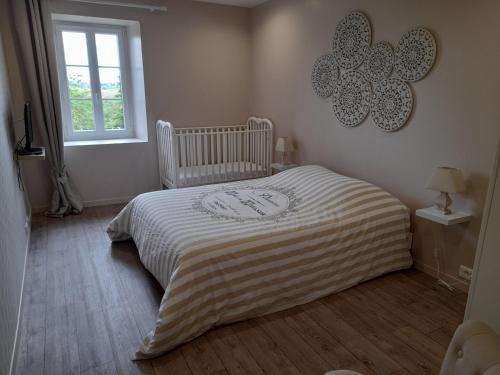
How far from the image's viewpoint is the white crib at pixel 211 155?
12.5 ft

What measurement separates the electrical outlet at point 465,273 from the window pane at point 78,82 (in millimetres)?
4169

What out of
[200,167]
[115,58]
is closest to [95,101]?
[115,58]

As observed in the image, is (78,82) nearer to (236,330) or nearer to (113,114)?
(113,114)

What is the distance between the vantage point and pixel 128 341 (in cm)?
192

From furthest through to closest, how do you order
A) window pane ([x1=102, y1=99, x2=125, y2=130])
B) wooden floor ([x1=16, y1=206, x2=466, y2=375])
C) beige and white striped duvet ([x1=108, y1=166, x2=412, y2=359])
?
1. window pane ([x1=102, y1=99, x2=125, y2=130])
2. beige and white striped duvet ([x1=108, y1=166, x2=412, y2=359])
3. wooden floor ([x1=16, y1=206, x2=466, y2=375])

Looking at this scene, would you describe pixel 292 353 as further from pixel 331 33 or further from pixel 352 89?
pixel 331 33

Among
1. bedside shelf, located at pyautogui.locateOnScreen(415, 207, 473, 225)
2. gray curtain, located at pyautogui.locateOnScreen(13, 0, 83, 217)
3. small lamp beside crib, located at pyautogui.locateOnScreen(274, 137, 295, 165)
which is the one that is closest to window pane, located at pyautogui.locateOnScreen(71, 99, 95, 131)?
gray curtain, located at pyautogui.locateOnScreen(13, 0, 83, 217)

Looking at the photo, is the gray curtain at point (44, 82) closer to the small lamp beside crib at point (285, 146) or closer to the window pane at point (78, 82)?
the window pane at point (78, 82)

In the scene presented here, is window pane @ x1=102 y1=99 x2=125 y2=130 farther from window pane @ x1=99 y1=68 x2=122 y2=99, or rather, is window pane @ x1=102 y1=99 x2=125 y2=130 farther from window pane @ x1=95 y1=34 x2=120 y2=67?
window pane @ x1=95 y1=34 x2=120 y2=67

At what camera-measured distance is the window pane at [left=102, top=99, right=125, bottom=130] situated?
14.2ft

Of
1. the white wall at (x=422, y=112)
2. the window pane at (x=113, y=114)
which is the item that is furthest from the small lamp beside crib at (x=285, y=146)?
the window pane at (x=113, y=114)

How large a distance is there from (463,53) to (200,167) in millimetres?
2626

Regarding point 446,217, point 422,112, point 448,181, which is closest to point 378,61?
point 422,112

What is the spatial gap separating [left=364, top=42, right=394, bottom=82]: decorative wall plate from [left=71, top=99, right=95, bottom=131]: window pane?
125 inches
